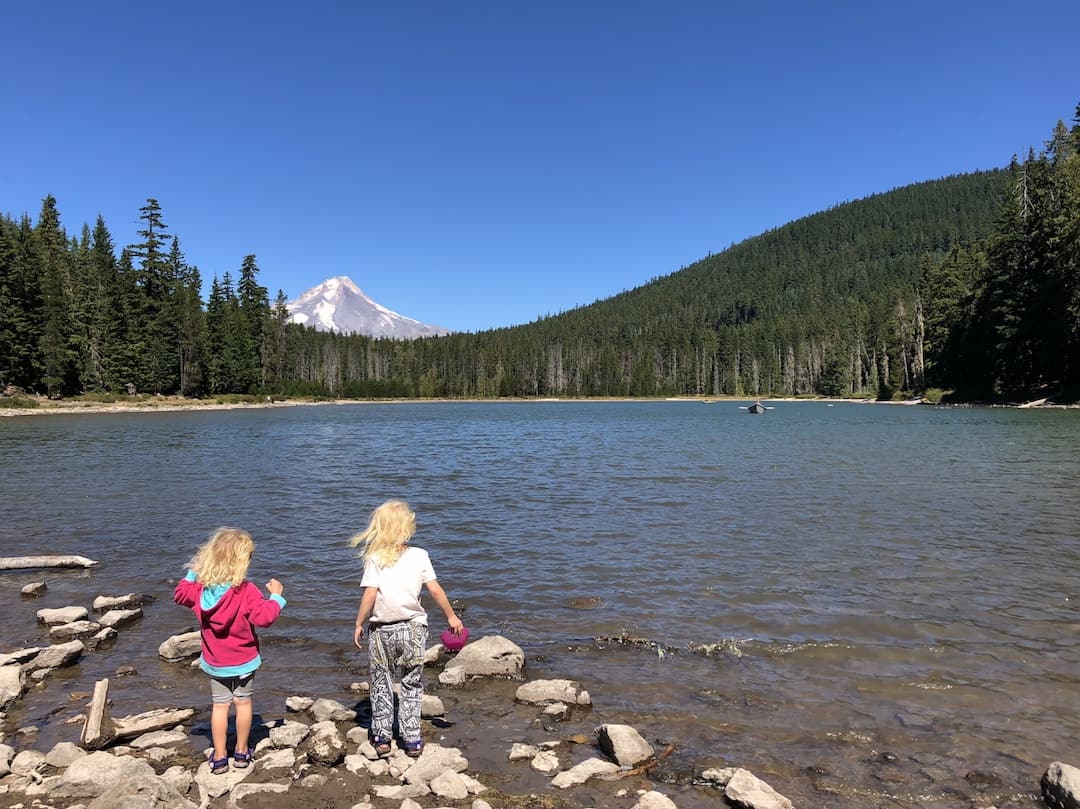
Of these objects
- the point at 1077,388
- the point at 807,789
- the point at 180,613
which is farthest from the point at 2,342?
the point at 1077,388

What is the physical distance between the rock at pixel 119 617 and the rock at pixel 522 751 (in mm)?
7318

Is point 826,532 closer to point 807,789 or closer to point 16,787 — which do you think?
point 807,789

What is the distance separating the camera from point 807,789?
572 centimetres

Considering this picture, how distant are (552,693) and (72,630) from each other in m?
7.32

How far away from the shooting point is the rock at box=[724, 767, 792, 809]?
5.23 meters

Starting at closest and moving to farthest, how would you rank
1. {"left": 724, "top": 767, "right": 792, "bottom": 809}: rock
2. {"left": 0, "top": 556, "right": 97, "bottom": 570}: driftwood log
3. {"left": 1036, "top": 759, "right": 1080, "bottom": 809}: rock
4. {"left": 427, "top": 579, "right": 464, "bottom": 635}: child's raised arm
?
{"left": 1036, "top": 759, "right": 1080, "bottom": 809}: rock
{"left": 724, "top": 767, "right": 792, "bottom": 809}: rock
{"left": 427, "top": 579, "right": 464, "bottom": 635}: child's raised arm
{"left": 0, "top": 556, "right": 97, "bottom": 570}: driftwood log

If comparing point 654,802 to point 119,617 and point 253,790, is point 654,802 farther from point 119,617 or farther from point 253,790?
point 119,617

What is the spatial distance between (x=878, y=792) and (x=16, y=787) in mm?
7267

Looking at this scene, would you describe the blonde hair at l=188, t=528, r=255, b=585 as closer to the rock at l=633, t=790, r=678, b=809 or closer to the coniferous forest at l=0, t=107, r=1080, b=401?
the rock at l=633, t=790, r=678, b=809

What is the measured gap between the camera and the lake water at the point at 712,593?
6.71 metres

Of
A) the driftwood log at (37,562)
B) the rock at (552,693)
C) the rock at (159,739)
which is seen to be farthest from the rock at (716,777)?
the driftwood log at (37,562)

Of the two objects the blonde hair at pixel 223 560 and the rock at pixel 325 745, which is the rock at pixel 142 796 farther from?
the blonde hair at pixel 223 560

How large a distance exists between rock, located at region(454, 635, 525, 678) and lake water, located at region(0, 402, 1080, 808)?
0.62 metres

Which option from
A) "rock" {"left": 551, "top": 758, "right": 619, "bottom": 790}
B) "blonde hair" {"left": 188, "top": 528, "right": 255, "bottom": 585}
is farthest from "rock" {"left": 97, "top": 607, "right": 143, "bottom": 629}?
"rock" {"left": 551, "top": 758, "right": 619, "bottom": 790}
